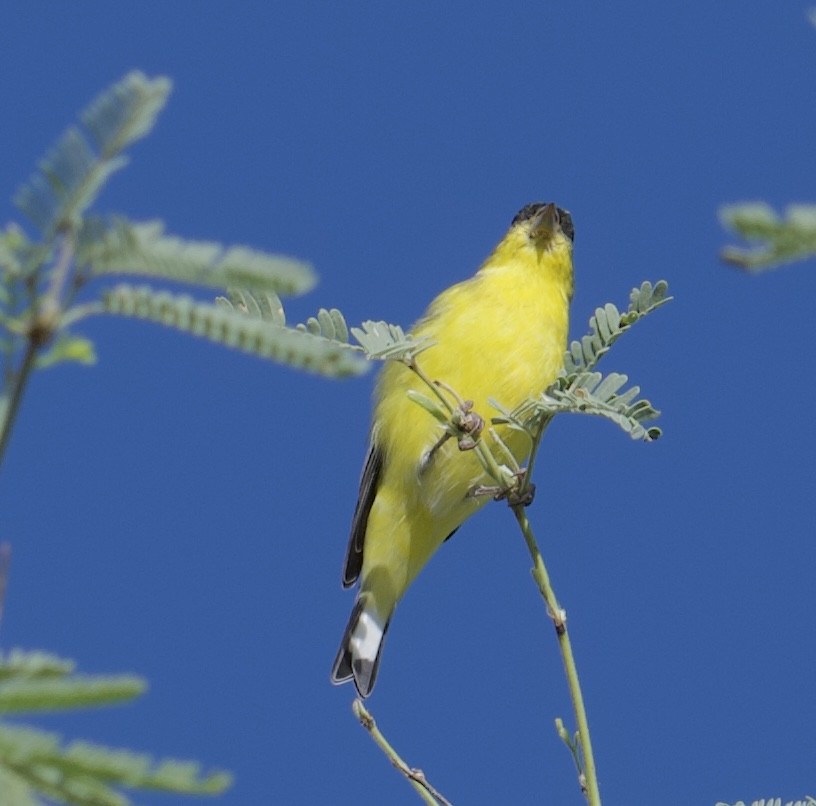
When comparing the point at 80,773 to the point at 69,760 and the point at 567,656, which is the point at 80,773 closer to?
the point at 69,760

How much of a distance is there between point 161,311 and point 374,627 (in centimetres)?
473

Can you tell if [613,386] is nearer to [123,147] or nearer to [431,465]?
[123,147]

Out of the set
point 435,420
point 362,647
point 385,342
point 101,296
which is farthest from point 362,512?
point 101,296

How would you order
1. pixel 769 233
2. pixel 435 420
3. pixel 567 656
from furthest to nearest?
pixel 435 420, pixel 567 656, pixel 769 233

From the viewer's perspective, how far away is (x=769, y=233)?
2.35ft

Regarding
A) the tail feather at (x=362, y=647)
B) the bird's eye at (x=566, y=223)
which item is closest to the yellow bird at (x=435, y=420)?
the tail feather at (x=362, y=647)

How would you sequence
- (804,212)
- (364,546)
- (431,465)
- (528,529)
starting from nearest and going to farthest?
(804,212), (528,529), (431,465), (364,546)

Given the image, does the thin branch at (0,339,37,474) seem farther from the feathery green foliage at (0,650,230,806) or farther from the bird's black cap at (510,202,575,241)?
the bird's black cap at (510,202,575,241)

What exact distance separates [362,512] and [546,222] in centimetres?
159

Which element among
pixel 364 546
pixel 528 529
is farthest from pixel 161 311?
pixel 364 546

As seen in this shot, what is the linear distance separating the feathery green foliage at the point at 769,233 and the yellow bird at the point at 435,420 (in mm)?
3660

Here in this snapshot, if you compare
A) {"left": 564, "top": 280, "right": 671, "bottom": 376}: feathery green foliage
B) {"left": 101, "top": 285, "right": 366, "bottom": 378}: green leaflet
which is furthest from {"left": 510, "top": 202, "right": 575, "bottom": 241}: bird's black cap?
{"left": 101, "top": 285, "right": 366, "bottom": 378}: green leaflet

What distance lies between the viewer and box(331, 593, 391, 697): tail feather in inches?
212

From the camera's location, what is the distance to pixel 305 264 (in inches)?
31.2
